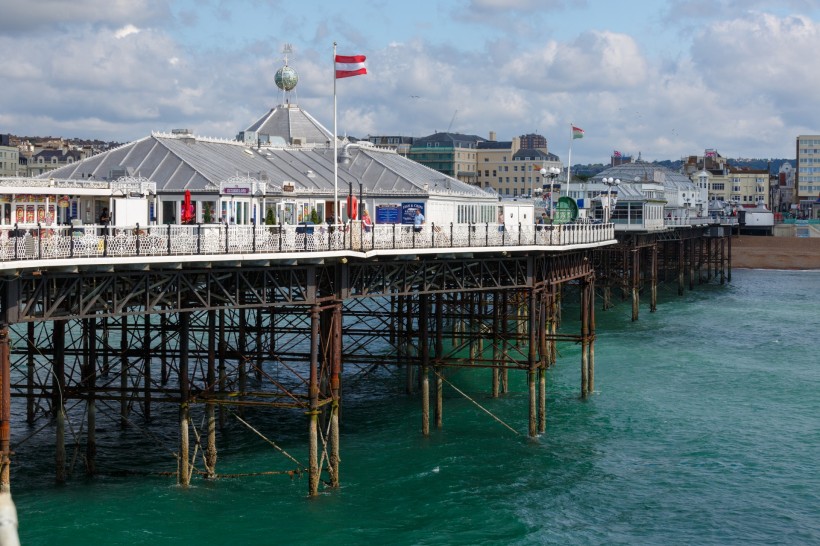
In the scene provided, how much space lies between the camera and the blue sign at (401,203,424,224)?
153 ft

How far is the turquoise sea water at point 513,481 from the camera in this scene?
1227 inches

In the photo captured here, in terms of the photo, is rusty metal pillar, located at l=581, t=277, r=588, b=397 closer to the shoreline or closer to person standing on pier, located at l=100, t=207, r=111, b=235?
person standing on pier, located at l=100, t=207, r=111, b=235

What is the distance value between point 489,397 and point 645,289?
66.8m

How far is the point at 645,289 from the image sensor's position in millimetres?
114188

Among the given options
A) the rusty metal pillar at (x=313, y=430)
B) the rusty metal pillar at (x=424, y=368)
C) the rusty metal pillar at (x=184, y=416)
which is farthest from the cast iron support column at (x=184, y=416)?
the rusty metal pillar at (x=424, y=368)

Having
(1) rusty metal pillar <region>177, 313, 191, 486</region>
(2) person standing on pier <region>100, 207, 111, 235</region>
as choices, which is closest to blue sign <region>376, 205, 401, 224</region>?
(1) rusty metal pillar <region>177, 313, 191, 486</region>

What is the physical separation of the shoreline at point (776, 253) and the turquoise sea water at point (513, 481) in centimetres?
10554

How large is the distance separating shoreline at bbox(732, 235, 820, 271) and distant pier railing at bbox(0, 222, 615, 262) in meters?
122

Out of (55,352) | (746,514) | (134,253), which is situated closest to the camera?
(134,253)

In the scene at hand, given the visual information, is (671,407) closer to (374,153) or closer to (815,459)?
(815,459)

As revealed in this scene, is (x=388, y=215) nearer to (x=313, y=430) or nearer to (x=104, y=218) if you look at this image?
(x=313, y=430)

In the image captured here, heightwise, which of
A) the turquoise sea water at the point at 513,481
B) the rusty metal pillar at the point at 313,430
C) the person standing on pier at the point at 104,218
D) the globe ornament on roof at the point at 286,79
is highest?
the globe ornament on roof at the point at 286,79

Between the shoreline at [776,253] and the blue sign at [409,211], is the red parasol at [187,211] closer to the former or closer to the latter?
the blue sign at [409,211]

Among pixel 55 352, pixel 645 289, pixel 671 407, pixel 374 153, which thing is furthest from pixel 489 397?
pixel 645 289
